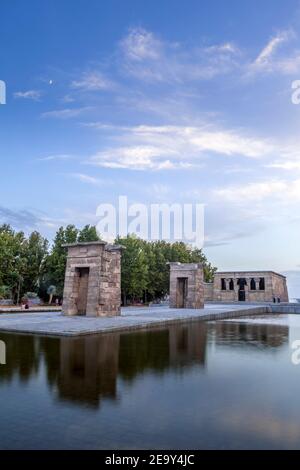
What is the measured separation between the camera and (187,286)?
98.3 feet

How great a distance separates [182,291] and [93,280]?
13.8 meters

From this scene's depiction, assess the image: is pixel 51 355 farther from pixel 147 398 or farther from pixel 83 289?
pixel 83 289

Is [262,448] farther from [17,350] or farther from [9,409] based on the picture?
[17,350]

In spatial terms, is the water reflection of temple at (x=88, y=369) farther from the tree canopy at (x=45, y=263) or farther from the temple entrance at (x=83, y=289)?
the tree canopy at (x=45, y=263)

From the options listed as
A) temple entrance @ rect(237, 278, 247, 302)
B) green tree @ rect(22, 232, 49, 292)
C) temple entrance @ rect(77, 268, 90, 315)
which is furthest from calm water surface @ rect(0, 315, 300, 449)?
temple entrance @ rect(237, 278, 247, 302)

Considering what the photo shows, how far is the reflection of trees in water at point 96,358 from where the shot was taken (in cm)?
583

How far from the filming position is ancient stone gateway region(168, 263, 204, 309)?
2911cm

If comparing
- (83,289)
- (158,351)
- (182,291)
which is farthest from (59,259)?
(158,351)

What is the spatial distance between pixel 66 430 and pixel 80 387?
1.70 m

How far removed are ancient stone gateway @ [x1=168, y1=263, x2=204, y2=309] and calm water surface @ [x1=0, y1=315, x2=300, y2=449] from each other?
19.6 metres

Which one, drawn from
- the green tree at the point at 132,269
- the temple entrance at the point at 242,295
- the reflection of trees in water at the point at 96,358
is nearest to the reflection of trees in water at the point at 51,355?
the reflection of trees in water at the point at 96,358

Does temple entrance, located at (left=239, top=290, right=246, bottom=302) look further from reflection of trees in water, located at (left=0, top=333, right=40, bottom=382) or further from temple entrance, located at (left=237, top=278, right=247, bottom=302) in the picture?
reflection of trees in water, located at (left=0, top=333, right=40, bottom=382)

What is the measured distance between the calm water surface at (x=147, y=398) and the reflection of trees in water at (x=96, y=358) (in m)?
0.02
